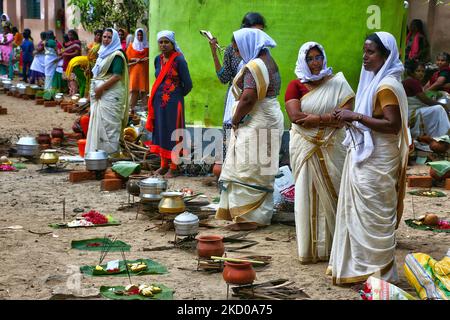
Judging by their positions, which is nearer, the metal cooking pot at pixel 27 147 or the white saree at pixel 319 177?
the white saree at pixel 319 177

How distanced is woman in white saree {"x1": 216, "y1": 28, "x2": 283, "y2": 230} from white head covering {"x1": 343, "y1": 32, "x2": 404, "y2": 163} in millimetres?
1758

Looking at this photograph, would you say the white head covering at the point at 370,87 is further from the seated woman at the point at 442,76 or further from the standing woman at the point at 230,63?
the seated woman at the point at 442,76

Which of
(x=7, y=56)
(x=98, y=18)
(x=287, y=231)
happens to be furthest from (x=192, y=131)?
(x=7, y=56)

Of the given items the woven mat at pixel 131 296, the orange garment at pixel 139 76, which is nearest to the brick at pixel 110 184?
the woven mat at pixel 131 296

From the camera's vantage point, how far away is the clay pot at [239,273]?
17.6ft

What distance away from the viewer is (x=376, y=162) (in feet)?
18.3

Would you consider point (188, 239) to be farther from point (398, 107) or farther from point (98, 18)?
point (98, 18)

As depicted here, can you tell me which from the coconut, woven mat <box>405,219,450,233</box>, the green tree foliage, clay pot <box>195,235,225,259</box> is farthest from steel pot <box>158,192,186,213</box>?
the green tree foliage

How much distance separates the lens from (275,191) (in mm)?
8258

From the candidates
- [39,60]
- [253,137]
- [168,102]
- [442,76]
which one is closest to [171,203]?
[253,137]

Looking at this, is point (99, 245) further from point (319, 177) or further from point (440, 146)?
point (440, 146)

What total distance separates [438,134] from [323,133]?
6.10 meters

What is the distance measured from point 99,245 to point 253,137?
70.0 inches

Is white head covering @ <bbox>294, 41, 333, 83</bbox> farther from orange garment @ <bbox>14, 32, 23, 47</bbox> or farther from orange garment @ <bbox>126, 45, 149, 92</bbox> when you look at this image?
orange garment @ <bbox>14, 32, 23, 47</bbox>
